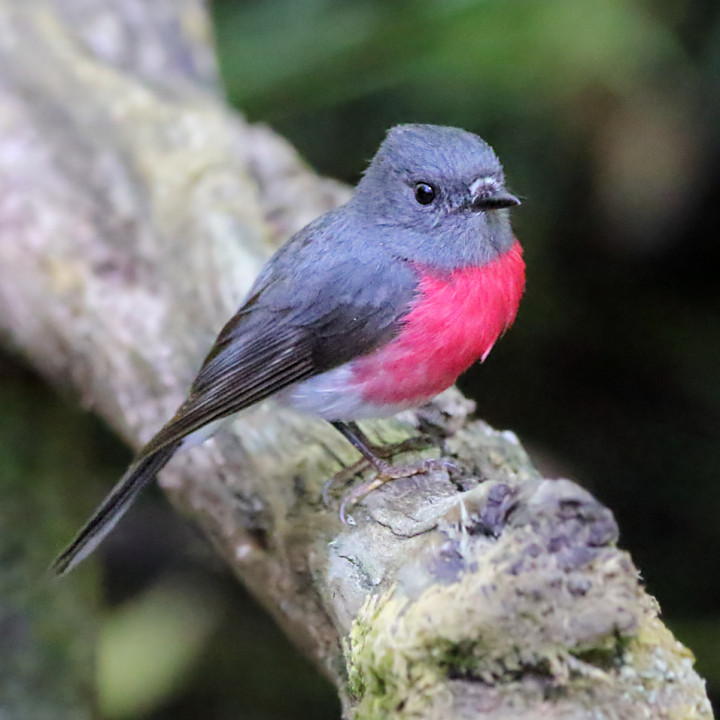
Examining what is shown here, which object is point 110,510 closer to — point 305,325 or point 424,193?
point 305,325

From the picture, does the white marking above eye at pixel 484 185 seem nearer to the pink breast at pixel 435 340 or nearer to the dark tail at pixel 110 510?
the pink breast at pixel 435 340

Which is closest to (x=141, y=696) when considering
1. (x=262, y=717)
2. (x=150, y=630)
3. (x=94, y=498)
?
(x=150, y=630)

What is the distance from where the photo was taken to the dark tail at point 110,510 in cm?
251

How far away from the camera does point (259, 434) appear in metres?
2.75

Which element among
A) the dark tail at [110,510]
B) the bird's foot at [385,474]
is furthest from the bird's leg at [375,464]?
the dark tail at [110,510]

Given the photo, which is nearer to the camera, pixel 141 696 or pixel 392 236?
pixel 392 236

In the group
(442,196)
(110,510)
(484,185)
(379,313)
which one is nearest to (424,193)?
(442,196)

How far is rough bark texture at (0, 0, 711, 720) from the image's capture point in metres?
1.44

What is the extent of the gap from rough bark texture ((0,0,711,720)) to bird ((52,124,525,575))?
0.23m

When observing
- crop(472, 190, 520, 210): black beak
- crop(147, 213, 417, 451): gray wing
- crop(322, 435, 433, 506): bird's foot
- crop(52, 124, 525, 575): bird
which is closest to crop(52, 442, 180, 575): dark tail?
crop(52, 124, 525, 575): bird

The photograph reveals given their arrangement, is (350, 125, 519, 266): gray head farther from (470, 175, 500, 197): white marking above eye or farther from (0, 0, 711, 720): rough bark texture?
(0, 0, 711, 720): rough bark texture

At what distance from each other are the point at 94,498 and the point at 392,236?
222cm

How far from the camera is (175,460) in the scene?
9.46 ft

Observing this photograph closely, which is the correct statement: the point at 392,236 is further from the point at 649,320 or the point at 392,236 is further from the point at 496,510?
the point at 649,320
